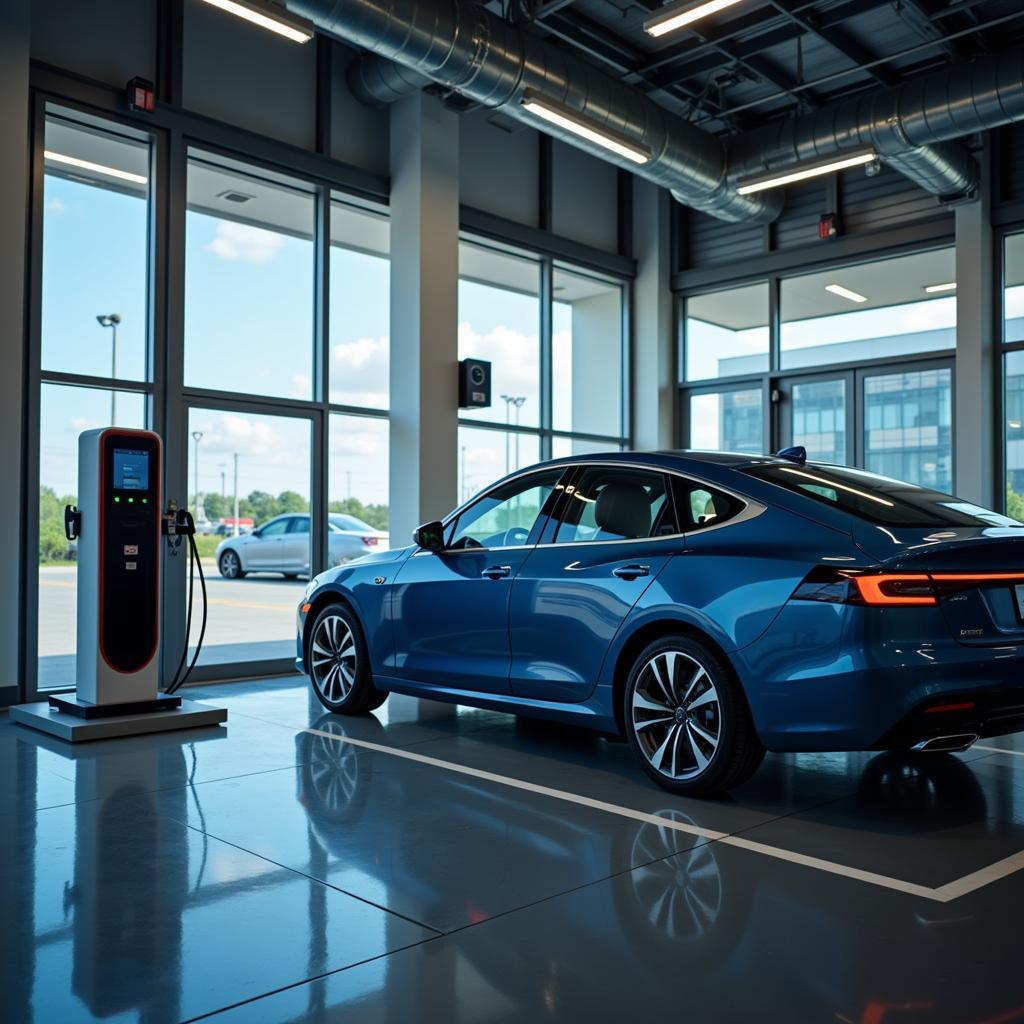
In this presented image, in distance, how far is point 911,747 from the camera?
372 cm

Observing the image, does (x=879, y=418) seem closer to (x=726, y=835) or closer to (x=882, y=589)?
(x=882, y=589)

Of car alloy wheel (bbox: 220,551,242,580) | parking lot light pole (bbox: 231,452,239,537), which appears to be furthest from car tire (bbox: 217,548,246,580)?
parking lot light pole (bbox: 231,452,239,537)

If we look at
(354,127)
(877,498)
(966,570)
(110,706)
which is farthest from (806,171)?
(110,706)

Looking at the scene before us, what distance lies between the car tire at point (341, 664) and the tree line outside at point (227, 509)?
2149 millimetres

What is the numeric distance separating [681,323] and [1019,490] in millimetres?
4307

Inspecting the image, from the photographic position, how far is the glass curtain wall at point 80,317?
7.10 meters

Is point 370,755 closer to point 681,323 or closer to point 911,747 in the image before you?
point 911,747

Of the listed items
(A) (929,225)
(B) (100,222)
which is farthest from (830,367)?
(B) (100,222)

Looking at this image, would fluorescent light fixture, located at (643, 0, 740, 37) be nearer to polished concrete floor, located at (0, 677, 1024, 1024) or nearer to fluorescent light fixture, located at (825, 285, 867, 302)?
polished concrete floor, located at (0, 677, 1024, 1024)

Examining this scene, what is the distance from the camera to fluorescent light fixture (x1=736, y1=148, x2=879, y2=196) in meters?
8.55

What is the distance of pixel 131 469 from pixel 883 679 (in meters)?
4.35

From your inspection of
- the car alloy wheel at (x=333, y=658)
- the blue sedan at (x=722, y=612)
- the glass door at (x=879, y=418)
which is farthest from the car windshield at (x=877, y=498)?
the glass door at (x=879, y=418)

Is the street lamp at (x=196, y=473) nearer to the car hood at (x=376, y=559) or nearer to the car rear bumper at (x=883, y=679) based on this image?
the car hood at (x=376, y=559)

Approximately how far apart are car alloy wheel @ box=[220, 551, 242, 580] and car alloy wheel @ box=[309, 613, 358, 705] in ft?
7.42
